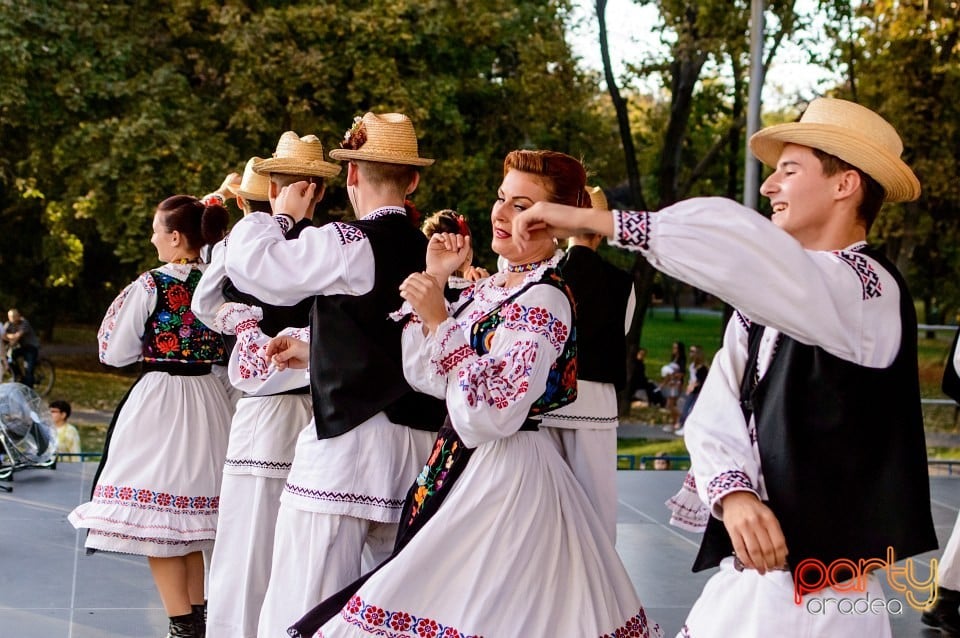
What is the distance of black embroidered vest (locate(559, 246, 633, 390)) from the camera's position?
4926 millimetres

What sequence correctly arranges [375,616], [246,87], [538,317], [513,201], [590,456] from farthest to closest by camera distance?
[246,87]
[590,456]
[513,201]
[538,317]
[375,616]

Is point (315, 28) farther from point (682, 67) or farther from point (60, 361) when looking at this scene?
point (60, 361)

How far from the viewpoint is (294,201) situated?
13.4 ft

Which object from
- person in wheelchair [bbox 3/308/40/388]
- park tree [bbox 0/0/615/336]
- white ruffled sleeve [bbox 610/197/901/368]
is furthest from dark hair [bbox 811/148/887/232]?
person in wheelchair [bbox 3/308/40/388]

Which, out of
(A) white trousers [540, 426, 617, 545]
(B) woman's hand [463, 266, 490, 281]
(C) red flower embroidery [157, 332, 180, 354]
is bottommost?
(A) white trousers [540, 426, 617, 545]

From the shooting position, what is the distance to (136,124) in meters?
13.0

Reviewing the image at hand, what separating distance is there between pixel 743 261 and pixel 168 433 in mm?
3403

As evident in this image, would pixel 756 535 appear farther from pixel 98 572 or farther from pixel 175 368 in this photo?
pixel 98 572

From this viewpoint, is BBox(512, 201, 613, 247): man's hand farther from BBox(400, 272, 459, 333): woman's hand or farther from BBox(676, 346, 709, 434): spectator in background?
BBox(676, 346, 709, 434): spectator in background

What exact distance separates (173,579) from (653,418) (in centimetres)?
1420

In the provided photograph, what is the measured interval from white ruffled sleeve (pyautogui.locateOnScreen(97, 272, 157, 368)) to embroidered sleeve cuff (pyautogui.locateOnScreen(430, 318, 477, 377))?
2.08m

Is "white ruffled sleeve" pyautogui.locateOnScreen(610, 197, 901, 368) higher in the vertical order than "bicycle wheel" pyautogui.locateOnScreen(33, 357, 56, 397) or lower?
higher

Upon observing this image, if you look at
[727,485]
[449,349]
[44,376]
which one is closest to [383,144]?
[449,349]

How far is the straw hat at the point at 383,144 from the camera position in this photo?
3.70 metres
